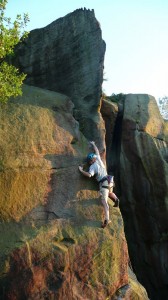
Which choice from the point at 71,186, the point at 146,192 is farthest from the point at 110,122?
the point at 71,186

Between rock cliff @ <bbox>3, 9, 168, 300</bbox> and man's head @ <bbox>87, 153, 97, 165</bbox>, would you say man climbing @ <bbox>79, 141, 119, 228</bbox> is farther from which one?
rock cliff @ <bbox>3, 9, 168, 300</bbox>

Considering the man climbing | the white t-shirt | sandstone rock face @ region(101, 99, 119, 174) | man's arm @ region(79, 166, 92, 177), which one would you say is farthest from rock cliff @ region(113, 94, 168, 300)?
man's arm @ region(79, 166, 92, 177)

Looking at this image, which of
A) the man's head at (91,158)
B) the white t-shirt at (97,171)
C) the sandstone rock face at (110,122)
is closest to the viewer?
the white t-shirt at (97,171)

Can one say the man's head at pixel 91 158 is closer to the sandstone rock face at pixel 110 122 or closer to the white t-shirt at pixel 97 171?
the white t-shirt at pixel 97 171

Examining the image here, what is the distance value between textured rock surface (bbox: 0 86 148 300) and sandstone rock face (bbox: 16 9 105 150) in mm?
2155

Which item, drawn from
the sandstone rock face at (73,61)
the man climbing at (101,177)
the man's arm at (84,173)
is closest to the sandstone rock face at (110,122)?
the sandstone rock face at (73,61)

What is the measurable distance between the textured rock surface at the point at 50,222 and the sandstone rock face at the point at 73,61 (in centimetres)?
216

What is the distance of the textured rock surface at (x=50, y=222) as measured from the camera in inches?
520

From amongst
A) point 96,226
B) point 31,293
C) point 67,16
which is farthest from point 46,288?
point 67,16

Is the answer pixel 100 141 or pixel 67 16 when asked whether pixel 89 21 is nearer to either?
pixel 67 16

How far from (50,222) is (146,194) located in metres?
9.79

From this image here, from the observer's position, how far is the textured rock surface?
13211mm

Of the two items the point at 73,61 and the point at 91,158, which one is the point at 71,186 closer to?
the point at 91,158

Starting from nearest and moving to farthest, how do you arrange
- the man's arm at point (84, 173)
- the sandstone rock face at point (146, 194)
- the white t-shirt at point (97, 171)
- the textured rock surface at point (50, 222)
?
the textured rock surface at point (50, 222) < the man's arm at point (84, 173) < the white t-shirt at point (97, 171) < the sandstone rock face at point (146, 194)
